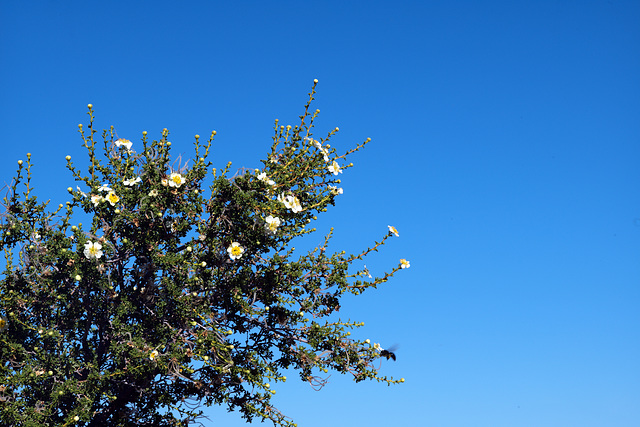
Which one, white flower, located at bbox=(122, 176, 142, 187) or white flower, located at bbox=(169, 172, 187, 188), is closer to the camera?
white flower, located at bbox=(169, 172, 187, 188)

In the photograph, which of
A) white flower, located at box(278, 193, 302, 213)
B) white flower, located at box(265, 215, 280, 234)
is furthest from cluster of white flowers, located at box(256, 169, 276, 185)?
white flower, located at box(265, 215, 280, 234)

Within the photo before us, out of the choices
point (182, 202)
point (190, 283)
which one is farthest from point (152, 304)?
point (182, 202)

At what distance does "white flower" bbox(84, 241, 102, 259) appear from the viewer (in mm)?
8910

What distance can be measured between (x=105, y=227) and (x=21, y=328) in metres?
1.99

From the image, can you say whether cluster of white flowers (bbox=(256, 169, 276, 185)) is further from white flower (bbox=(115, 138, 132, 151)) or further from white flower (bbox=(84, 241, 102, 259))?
white flower (bbox=(84, 241, 102, 259))

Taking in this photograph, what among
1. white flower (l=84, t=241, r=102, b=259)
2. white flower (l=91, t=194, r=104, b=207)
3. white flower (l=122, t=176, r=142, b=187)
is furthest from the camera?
white flower (l=122, t=176, r=142, b=187)

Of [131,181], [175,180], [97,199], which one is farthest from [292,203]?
[97,199]

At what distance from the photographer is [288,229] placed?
9539 mm

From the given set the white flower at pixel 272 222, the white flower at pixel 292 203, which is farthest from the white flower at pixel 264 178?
the white flower at pixel 272 222

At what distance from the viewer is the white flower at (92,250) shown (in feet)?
29.2

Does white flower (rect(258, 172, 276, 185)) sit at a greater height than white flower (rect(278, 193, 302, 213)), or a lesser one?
greater

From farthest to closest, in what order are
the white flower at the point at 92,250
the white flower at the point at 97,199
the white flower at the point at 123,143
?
the white flower at the point at 123,143 < the white flower at the point at 97,199 < the white flower at the point at 92,250

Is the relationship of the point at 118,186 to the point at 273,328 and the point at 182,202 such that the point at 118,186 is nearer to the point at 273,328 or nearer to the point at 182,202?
the point at 182,202

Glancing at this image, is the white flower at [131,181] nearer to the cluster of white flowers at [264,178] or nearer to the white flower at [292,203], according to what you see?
the cluster of white flowers at [264,178]
